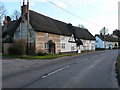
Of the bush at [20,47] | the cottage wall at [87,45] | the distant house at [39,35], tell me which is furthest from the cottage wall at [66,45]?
the bush at [20,47]

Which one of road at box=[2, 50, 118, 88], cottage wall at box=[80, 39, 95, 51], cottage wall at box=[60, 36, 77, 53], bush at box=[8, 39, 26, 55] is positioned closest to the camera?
road at box=[2, 50, 118, 88]

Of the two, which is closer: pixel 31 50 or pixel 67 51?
pixel 31 50

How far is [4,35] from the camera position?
3406 cm

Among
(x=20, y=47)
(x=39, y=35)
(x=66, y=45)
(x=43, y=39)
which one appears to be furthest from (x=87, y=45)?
(x=20, y=47)

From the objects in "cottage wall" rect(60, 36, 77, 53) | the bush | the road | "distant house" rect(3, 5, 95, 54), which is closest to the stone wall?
"distant house" rect(3, 5, 95, 54)

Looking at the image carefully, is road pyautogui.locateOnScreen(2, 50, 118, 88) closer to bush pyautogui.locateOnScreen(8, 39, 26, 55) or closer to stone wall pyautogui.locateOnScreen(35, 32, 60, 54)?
bush pyautogui.locateOnScreen(8, 39, 26, 55)

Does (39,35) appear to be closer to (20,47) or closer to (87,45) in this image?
(20,47)

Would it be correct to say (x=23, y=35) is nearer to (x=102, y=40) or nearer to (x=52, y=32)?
(x=52, y=32)

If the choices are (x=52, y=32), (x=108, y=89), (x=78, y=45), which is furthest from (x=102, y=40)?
(x=108, y=89)

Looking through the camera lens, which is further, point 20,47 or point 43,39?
point 43,39

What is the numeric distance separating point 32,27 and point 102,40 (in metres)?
60.5

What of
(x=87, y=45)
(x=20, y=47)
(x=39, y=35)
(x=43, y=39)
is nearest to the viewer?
(x=20, y=47)

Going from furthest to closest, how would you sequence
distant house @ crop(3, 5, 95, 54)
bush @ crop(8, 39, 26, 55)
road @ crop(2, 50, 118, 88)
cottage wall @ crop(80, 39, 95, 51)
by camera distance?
1. cottage wall @ crop(80, 39, 95, 51)
2. distant house @ crop(3, 5, 95, 54)
3. bush @ crop(8, 39, 26, 55)
4. road @ crop(2, 50, 118, 88)

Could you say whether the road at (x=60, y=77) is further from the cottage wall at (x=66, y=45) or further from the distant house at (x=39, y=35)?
the cottage wall at (x=66, y=45)
